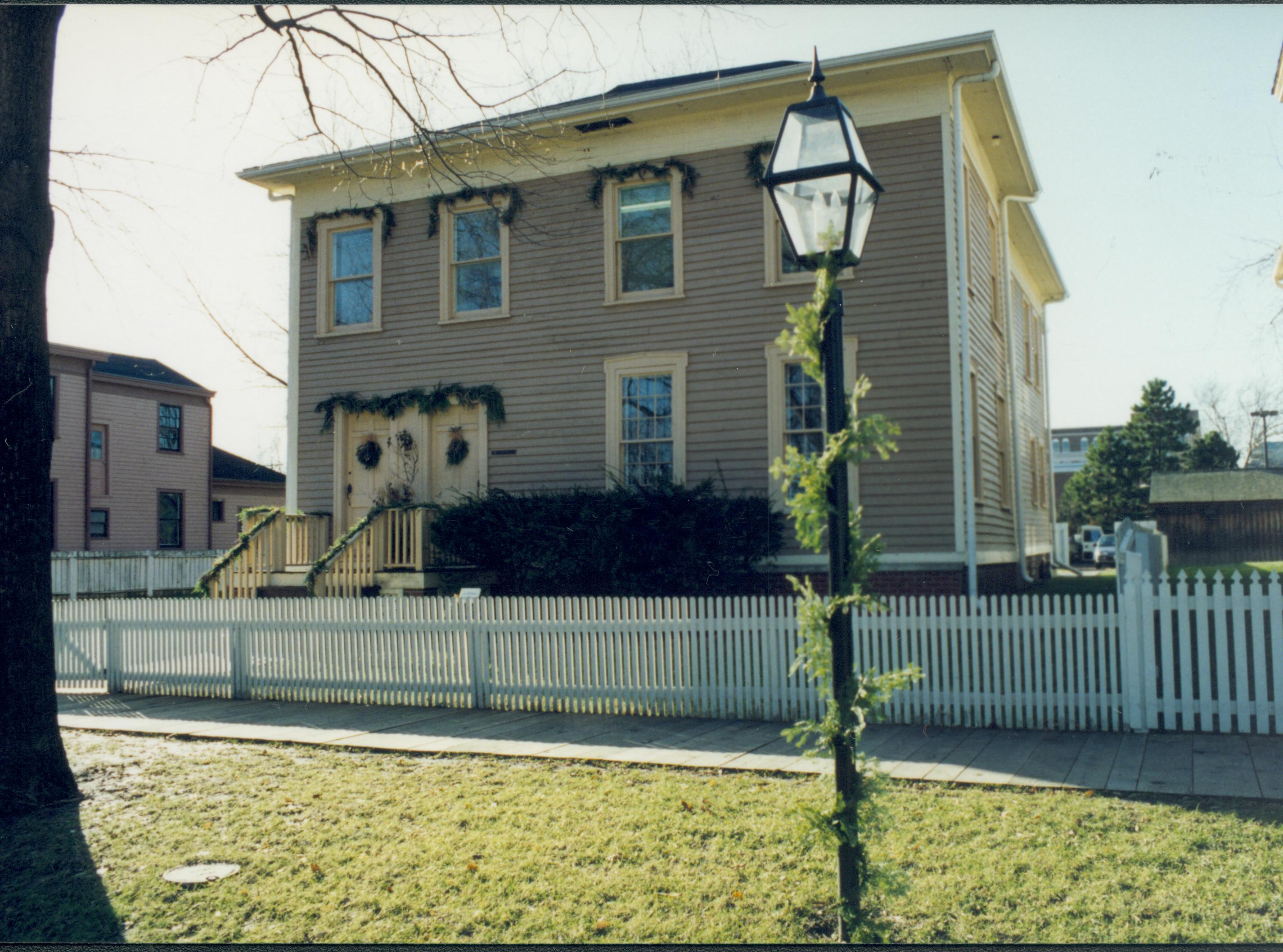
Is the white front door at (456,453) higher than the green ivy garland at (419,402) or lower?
lower

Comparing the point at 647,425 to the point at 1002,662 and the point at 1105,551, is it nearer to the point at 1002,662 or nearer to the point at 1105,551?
the point at 1002,662

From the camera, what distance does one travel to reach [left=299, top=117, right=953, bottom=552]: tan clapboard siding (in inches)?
520

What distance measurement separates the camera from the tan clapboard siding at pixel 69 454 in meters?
28.3

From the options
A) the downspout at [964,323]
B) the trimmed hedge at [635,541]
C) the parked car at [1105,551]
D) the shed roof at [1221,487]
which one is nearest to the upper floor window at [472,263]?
the trimmed hedge at [635,541]

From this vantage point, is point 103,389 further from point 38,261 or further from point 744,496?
point 38,261

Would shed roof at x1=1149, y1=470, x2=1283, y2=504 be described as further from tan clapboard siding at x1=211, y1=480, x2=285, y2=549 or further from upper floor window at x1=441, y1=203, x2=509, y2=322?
tan clapboard siding at x1=211, y1=480, x2=285, y2=549

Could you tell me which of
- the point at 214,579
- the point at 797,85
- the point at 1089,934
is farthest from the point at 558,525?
the point at 1089,934

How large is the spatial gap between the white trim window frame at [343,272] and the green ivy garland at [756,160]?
6377 millimetres

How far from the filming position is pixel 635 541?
12.9 metres

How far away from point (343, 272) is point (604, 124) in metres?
5.36

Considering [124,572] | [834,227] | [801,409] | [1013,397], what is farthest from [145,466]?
[834,227]

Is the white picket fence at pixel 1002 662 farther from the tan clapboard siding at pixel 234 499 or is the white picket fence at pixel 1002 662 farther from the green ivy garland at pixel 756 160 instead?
the tan clapboard siding at pixel 234 499

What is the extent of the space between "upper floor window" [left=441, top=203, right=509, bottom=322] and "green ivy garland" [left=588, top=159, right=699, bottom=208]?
5.41 ft

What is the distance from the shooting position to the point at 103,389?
101 feet
